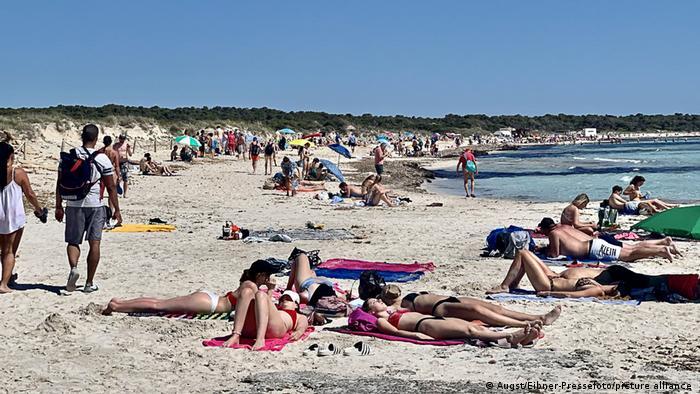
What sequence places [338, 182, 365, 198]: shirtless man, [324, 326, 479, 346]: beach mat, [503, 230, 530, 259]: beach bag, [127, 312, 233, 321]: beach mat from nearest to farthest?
[324, 326, 479, 346]: beach mat, [127, 312, 233, 321]: beach mat, [503, 230, 530, 259]: beach bag, [338, 182, 365, 198]: shirtless man

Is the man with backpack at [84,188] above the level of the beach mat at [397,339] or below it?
above

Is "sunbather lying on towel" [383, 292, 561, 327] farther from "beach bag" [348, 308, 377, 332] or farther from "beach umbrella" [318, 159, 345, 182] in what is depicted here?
"beach umbrella" [318, 159, 345, 182]

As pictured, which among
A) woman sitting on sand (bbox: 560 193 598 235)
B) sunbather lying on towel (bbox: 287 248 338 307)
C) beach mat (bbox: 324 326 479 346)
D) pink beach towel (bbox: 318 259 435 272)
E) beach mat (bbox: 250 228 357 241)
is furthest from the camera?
beach mat (bbox: 250 228 357 241)

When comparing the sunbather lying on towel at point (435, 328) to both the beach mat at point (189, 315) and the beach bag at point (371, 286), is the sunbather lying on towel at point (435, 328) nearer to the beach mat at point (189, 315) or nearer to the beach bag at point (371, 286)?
the beach bag at point (371, 286)

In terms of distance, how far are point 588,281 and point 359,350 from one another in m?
2.99

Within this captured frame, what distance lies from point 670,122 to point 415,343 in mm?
160877

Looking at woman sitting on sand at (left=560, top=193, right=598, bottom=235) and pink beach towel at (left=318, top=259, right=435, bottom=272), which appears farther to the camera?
woman sitting on sand at (left=560, top=193, right=598, bottom=235)

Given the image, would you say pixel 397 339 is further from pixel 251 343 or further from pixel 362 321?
pixel 251 343

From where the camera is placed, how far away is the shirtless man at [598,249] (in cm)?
998

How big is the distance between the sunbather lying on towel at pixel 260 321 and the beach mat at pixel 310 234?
216 inches

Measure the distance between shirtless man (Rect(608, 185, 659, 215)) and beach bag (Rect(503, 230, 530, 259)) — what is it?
5696mm

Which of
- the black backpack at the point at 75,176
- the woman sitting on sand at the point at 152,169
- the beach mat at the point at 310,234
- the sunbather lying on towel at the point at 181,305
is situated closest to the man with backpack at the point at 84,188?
the black backpack at the point at 75,176

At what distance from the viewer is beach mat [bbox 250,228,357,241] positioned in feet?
39.5

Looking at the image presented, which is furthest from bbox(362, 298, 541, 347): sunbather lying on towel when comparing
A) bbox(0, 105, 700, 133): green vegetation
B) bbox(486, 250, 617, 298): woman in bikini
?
bbox(0, 105, 700, 133): green vegetation
